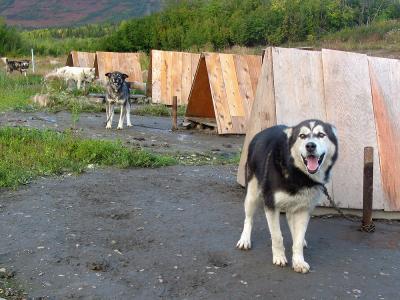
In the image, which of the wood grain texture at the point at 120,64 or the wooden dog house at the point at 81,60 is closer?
the wood grain texture at the point at 120,64

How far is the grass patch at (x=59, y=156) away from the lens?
809 centimetres

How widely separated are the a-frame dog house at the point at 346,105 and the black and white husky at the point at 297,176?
1703 mm

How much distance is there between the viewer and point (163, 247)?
17.3ft

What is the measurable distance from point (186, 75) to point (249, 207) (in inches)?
518

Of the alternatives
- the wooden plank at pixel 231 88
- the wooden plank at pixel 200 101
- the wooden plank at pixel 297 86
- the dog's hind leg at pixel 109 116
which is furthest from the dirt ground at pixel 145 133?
the wooden plank at pixel 297 86

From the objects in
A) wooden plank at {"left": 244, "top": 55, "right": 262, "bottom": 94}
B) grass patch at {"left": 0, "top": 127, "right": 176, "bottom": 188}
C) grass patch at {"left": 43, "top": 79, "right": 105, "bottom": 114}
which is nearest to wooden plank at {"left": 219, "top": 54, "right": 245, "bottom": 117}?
wooden plank at {"left": 244, "top": 55, "right": 262, "bottom": 94}

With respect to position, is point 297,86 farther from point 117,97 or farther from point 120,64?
point 120,64

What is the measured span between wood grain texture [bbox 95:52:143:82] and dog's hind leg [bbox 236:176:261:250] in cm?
1760

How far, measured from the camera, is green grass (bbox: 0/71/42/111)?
56.2 ft

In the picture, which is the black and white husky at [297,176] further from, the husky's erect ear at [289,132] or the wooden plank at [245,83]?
the wooden plank at [245,83]

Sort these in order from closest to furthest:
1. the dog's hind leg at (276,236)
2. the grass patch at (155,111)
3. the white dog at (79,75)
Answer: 1. the dog's hind leg at (276,236)
2. the grass patch at (155,111)
3. the white dog at (79,75)

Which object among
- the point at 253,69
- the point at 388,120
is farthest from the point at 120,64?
the point at 388,120

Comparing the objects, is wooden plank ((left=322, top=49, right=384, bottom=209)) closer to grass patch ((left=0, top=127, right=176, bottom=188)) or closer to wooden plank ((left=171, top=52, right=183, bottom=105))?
grass patch ((left=0, top=127, right=176, bottom=188))

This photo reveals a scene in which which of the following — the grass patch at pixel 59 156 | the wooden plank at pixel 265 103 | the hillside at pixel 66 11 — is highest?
the hillside at pixel 66 11
